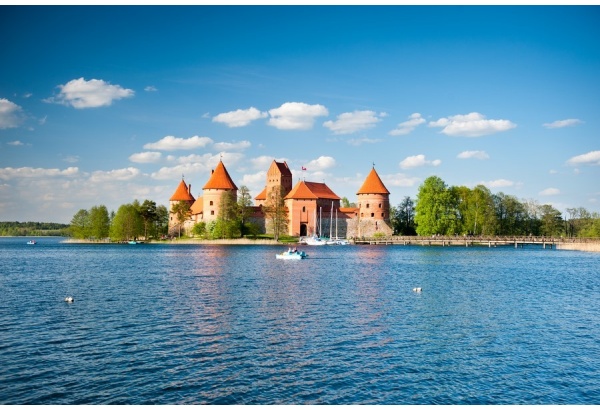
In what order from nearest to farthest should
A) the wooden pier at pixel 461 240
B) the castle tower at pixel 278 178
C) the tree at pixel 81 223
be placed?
the wooden pier at pixel 461 240 < the tree at pixel 81 223 < the castle tower at pixel 278 178

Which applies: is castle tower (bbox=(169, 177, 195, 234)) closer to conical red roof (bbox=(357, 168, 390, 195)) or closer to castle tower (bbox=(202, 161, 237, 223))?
castle tower (bbox=(202, 161, 237, 223))

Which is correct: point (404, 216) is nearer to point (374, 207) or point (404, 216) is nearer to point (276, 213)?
point (374, 207)

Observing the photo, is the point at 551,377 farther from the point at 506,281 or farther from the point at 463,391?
the point at 506,281

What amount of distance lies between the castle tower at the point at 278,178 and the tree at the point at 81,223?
102 feet

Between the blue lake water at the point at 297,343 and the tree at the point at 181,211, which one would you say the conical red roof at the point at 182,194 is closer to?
the tree at the point at 181,211

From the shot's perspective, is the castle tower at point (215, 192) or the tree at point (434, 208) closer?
the tree at point (434, 208)

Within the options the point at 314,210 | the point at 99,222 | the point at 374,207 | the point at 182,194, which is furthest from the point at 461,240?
the point at 99,222

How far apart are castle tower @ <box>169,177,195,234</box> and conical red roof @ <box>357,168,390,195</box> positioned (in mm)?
30994

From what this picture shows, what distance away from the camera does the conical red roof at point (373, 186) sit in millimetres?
89094

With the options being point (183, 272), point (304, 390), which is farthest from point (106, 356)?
point (183, 272)

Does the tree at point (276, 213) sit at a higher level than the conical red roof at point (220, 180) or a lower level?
lower

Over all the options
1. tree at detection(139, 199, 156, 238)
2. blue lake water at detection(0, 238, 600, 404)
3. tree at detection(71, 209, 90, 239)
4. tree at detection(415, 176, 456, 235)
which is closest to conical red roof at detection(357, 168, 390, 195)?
tree at detection(415, 176, 456, 235)

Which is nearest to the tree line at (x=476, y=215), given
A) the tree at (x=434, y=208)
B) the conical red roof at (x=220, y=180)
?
the tree at (x=434, y=208)

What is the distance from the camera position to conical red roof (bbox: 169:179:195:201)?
98312 millimetres
